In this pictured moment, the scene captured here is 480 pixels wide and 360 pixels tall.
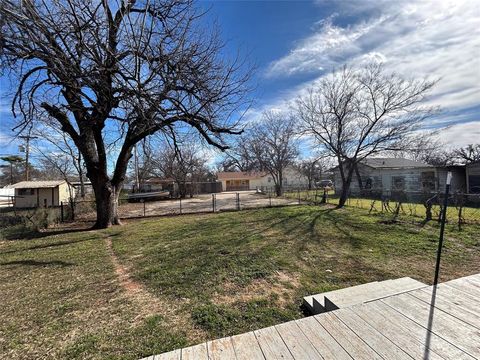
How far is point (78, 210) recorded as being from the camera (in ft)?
47.1

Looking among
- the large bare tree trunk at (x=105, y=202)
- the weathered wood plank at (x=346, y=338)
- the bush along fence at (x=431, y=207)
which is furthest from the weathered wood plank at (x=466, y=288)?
the large bare tree trunk at (x=105, y=202)

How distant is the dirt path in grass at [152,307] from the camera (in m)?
2.91

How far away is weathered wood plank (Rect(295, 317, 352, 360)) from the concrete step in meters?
0.63

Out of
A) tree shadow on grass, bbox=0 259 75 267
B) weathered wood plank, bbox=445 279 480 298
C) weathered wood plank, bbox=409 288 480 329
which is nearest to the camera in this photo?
weathered wood plank, bbox=409 288 480 329

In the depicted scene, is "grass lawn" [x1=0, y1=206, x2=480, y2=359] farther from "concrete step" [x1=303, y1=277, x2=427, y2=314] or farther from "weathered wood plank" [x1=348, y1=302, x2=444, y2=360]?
"weathered wood plank" [x1=348, y1=302, x2=444, y2=360]

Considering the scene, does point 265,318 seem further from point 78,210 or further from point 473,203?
point 473,203

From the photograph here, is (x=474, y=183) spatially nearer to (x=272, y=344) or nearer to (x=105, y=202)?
(x=272, y=344)

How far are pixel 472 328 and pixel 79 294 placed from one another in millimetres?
4922

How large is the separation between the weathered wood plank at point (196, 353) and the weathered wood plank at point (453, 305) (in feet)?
7.51

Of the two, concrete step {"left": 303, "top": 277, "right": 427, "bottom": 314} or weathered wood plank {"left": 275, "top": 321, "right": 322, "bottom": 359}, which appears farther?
concrete step {"left": 303, "top": 277, "right": 427, "bottom": 314}

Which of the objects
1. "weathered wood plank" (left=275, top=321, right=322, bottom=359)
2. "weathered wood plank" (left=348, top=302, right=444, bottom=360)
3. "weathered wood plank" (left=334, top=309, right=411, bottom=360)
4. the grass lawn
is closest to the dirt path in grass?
the grass lawn

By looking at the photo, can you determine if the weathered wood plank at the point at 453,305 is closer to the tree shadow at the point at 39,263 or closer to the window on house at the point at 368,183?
the tree shadow at the point at 39,263

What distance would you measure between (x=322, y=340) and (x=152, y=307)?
7.82ft

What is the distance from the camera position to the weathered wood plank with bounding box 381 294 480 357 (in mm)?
1930
